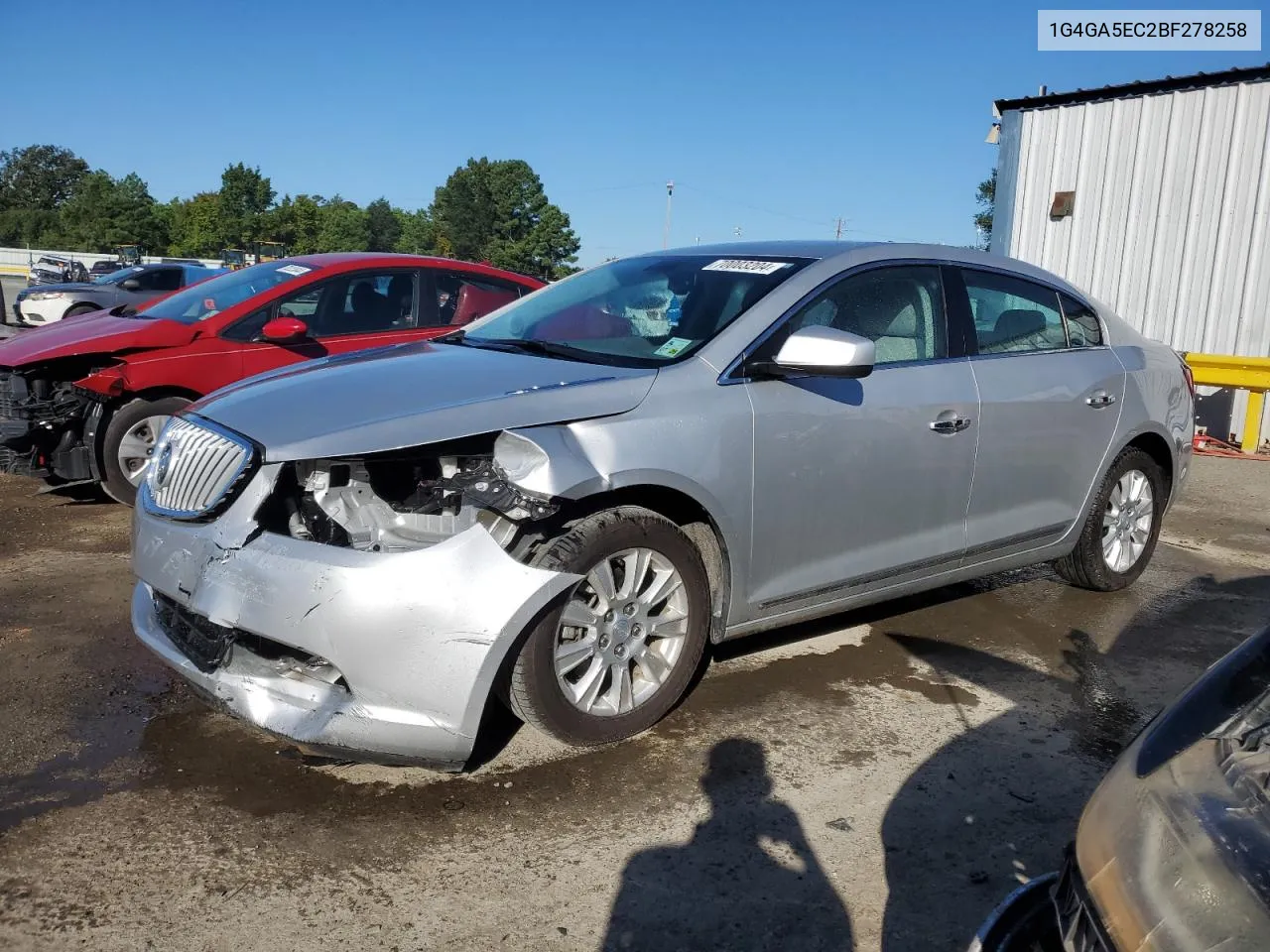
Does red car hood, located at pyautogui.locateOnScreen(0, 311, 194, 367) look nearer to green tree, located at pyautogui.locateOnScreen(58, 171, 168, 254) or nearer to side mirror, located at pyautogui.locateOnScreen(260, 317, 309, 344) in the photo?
side mirror, located at pyautogui.locateOnScreen(260, 317, 309, 344)

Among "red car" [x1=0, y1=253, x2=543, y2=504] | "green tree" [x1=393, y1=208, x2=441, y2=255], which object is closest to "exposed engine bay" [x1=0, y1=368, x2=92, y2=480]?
"red car" [x1=0, y1=253, x2=543, y2=504]

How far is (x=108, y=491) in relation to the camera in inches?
251

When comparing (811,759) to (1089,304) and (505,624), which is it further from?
(1089,304)

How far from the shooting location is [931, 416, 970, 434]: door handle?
159 inches

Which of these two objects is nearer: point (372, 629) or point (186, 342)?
point (372, 629)

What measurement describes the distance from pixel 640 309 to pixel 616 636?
1.39m

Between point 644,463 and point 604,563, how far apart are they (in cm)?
34

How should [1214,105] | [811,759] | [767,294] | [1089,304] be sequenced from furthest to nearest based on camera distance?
[1214,105] → [1089,304] → [767,294] → [811,759]

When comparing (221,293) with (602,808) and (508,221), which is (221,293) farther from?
(508,221)

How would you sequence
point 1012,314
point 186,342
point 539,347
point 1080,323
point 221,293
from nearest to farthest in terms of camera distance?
point 539,347 → point 1012,314 → point 1080,323 → point 186,342 → point 221,293

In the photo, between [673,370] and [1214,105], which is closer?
[673,370]

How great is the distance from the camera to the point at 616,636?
3.29 m

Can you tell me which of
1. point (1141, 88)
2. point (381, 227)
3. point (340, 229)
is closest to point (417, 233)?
point (381, 227)

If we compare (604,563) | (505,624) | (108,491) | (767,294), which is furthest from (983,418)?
(108,491)
